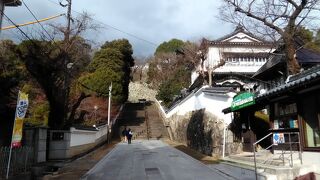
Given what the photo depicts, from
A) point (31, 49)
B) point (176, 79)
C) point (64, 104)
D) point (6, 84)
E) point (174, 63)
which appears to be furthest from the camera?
point (174, 63)

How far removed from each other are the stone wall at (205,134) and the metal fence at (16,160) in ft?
36.9

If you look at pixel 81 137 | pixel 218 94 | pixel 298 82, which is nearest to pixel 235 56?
pixel 218 94

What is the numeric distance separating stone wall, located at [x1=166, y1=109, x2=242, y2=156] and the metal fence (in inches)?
443

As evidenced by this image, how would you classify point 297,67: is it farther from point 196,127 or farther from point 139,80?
point 139,80

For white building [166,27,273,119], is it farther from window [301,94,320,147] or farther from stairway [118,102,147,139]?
window [301,94,320,147]

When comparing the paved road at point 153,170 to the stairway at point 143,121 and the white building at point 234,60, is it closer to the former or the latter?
the white building at point 234,60

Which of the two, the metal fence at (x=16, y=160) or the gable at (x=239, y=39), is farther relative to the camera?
the gable at (x=239, y=39)

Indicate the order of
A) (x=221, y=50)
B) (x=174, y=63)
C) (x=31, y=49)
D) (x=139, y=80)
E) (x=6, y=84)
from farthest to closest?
(x=139, y=80), (x=174, y=63), (x=221, y=50), (x=31, y=49), (x=6, y=84)

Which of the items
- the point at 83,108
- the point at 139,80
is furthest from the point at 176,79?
the point at 139,80

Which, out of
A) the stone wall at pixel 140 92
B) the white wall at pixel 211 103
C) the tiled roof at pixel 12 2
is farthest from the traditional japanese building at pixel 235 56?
the stone wall at pixel 140 92

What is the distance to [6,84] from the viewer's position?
15.6 m

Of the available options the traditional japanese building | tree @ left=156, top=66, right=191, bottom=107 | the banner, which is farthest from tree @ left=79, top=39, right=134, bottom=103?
the banner

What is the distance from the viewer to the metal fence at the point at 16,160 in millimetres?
11461

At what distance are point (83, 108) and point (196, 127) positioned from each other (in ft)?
58.6
